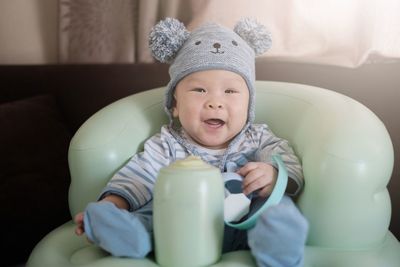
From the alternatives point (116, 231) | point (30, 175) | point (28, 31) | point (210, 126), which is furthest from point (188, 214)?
point (28, 31)

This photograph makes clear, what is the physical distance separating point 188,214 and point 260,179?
0.79 feet

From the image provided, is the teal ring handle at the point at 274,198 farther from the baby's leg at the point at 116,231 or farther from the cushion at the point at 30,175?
the cushion at the point at 30,175

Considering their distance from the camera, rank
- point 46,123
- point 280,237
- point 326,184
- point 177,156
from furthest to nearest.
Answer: point 46,123 → point 177,156 → point 326,184 → point 280,237

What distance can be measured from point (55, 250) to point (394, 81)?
0.92 metres

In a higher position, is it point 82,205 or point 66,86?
point 66,86

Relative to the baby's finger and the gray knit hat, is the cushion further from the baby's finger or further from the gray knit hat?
the baby's finger

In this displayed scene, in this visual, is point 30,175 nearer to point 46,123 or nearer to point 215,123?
point 46,123

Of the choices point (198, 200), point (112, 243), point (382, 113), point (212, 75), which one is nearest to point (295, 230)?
point (198, 200)

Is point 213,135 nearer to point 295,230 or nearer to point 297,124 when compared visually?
point 297,124

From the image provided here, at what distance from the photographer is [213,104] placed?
1.01 meters

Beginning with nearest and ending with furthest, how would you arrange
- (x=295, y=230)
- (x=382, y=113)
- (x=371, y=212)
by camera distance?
(x=295, y=230), (x=371, y=212), (x=382, y=113)

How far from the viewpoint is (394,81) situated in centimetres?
125

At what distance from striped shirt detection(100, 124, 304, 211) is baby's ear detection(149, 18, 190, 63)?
0.56 ft

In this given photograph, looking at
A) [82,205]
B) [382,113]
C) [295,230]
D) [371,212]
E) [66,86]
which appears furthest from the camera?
[66,86]
